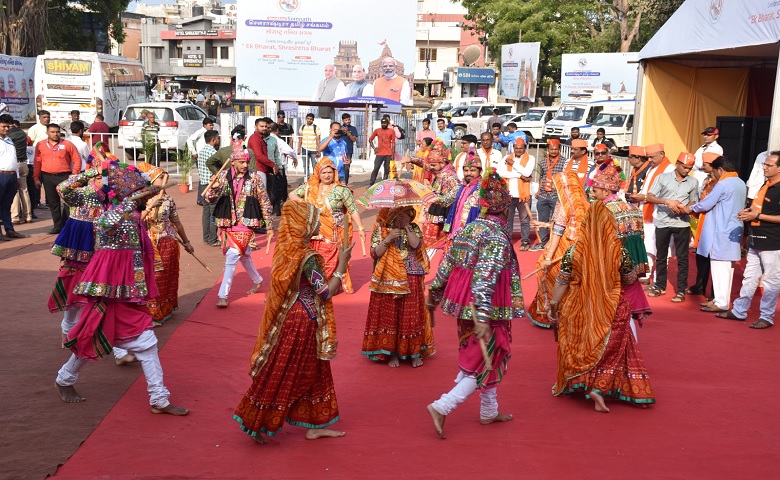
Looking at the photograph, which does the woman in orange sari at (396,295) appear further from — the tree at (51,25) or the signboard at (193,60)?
the signboard at (193,60)

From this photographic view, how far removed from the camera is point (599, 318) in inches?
236

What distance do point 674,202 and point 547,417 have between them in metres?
4.42

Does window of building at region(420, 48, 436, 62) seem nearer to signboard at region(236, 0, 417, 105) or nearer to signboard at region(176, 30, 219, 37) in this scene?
signboard at region(176, 30, 219, 37)

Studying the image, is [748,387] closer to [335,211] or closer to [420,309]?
[420,309]

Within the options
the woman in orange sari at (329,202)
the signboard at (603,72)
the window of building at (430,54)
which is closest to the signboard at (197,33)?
the window of building at (430,54)

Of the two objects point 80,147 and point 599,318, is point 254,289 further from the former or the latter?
point 80,147

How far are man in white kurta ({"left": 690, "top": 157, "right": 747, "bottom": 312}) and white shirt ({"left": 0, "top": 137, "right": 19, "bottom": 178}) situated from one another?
9.68 meters

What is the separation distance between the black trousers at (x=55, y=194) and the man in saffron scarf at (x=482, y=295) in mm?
8448

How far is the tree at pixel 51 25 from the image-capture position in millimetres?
33688

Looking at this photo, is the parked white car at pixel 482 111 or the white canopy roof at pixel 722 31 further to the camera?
the parked white car at pixel 482 111

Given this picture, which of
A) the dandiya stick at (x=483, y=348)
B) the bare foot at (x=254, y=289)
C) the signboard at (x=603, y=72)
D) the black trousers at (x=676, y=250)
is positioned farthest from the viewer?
the signboard at (x=603, y=72)

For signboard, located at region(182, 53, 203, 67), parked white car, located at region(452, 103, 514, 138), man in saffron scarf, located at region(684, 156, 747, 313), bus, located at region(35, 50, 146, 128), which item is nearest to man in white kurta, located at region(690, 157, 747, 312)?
man in saffron scarf, located at region(684, 156, 747, 313)

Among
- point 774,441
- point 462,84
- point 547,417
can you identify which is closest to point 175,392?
point 547,417

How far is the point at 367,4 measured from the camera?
24828mm
